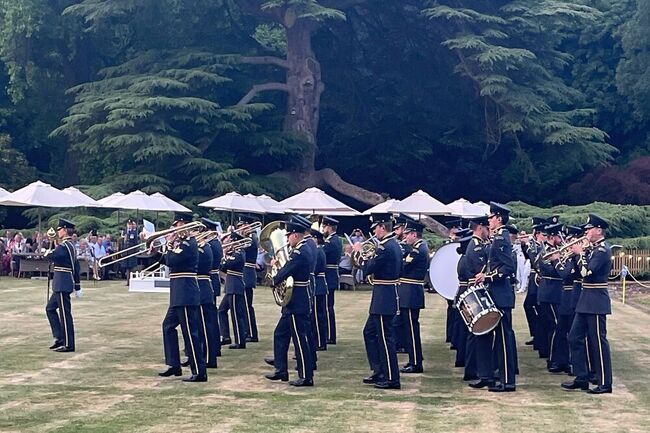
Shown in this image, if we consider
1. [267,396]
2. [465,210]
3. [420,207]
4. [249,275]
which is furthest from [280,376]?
[465,210]

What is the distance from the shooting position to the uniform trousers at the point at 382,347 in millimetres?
11867

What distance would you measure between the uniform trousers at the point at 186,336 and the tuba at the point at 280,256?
96cm

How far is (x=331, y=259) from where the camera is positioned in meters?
15.7

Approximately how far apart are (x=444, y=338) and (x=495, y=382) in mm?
4875

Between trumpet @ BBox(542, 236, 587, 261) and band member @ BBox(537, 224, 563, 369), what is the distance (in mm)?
51

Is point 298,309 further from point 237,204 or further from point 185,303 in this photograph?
point 237,204

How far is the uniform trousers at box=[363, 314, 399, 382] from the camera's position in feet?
38.9

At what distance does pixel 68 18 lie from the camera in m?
41.0

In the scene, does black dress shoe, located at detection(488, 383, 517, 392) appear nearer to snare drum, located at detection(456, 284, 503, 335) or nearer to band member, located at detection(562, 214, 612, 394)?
snare drum, located at detection(456, 284, 503, 335)

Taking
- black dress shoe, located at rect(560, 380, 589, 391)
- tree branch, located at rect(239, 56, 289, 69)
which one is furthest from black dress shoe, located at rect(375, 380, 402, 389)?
tree branch, located at rect(239, 56, 289, 69)

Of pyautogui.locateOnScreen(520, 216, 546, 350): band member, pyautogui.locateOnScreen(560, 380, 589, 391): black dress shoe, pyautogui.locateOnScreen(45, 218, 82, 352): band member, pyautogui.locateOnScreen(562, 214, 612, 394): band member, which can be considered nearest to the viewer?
pyautogui.locateOnScreen(562, 214, 612, 394): band member

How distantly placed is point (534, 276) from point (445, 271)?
47.9 inches

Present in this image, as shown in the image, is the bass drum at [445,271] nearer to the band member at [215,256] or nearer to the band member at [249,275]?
the band member at [249,275]

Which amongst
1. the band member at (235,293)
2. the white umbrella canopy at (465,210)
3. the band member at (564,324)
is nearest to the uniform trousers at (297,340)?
the band member at (235,293)
